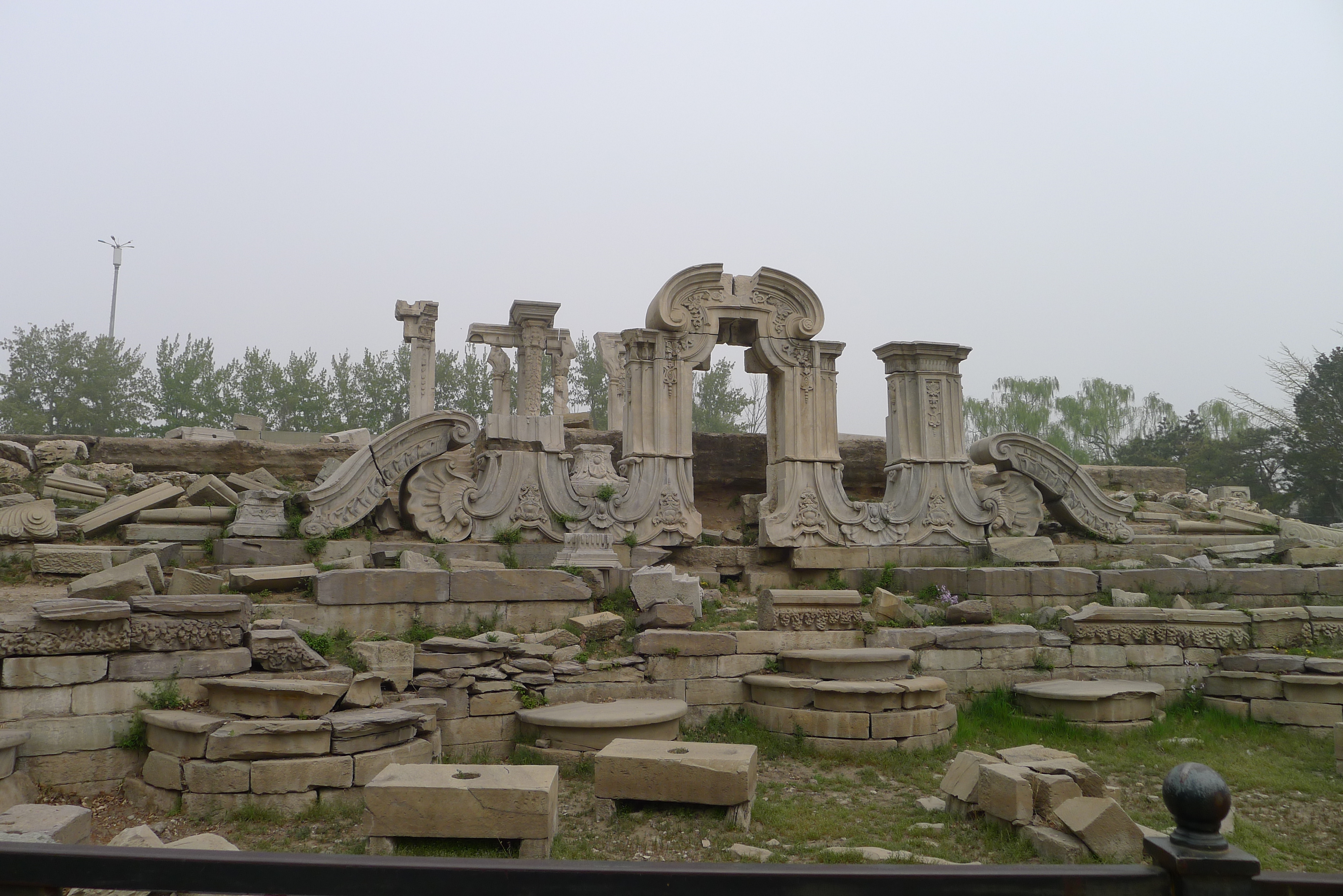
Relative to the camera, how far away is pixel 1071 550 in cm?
1129

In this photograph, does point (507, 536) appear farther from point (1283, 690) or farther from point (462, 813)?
point (1283, 690)

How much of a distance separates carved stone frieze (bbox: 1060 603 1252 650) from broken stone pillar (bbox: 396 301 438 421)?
1623 centimetres

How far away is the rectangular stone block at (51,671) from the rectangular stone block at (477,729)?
2415 millimetres

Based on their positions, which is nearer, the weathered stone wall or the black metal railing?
the black metal railing

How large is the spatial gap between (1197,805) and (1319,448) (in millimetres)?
26373

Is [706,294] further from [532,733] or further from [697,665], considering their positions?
[532,733]

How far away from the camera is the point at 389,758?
599 centimetres

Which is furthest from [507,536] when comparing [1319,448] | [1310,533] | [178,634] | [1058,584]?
[1319,448]

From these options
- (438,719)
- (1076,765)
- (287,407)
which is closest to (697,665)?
(438,719)

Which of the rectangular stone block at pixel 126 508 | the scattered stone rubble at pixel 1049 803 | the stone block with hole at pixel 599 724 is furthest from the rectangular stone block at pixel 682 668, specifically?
the rectangular stone block at pixel 126 508

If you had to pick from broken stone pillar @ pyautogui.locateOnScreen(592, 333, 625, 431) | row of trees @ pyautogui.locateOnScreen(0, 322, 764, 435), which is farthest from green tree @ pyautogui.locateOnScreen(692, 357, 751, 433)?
broken stone pillar @ pyautogui.locateOnScreen(592, 333, 625, 431)

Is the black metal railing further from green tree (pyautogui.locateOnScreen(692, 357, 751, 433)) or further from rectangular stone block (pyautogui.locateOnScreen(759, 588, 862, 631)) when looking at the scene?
green tree (pyautogui.locateOnScreen(692, 357, 751, 433))

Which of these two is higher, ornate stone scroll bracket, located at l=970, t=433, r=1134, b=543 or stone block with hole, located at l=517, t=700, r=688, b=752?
ornate stone scroll bracket, located at l=970, t=433, r=1134, b=543

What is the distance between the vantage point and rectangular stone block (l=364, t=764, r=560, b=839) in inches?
186
